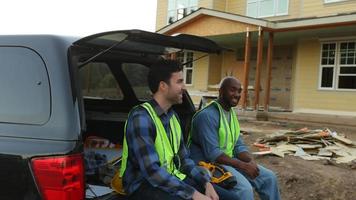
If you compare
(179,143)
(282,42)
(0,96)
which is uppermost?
(282,42)

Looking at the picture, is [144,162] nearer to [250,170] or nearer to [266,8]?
[250,170]

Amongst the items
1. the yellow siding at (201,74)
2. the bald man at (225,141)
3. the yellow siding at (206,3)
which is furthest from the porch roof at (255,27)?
the bald man at (225,141)

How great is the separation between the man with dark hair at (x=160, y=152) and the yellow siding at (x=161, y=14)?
2160 cm

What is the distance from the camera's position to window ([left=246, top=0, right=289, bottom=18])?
19266 mm

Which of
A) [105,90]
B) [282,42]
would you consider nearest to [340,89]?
[282,42]

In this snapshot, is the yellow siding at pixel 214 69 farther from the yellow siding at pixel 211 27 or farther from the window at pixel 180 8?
the window at pixel 180 8

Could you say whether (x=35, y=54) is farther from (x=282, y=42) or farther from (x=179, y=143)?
(x=282, y=42)

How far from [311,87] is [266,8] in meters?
4.05

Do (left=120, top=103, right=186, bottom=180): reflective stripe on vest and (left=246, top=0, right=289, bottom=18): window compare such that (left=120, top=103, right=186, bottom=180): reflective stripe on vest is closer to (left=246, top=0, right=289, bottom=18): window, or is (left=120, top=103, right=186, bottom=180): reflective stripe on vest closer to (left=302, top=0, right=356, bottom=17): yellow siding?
(left=302, top=0, right=356, bottom=17): yellow siding

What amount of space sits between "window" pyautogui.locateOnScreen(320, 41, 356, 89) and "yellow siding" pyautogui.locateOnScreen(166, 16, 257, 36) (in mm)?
2776

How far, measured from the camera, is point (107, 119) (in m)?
4.37

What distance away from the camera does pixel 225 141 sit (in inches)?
168

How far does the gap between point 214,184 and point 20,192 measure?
4.82 feet

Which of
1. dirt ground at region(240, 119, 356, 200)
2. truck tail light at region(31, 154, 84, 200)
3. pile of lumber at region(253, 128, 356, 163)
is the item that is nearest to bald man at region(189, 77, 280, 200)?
truck tail light at region(31, 154, 84, 200)
